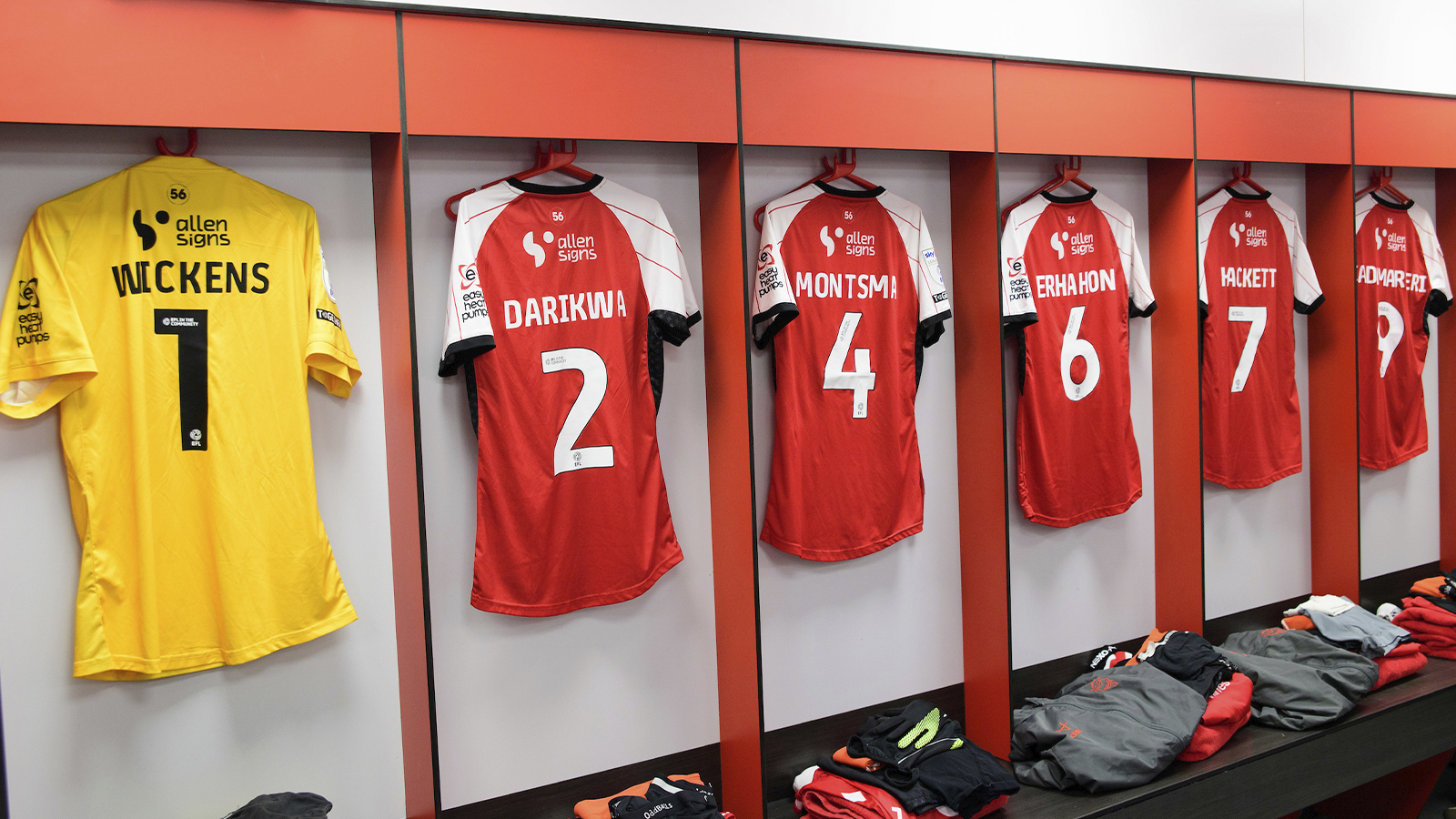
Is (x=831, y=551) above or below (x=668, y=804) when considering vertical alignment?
above

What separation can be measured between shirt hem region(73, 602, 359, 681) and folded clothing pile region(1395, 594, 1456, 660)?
11.5 feet

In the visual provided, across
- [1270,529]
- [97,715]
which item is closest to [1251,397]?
[1270,529]

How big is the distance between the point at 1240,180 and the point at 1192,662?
1.66 meters

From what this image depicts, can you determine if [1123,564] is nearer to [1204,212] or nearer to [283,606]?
[1204,212]

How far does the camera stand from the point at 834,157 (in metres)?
2.52

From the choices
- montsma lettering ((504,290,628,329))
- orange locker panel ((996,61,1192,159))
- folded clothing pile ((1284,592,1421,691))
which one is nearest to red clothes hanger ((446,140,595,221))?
montsma lettering ((504,290,628,329))

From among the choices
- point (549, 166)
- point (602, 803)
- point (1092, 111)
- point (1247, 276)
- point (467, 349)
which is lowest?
point (602, 803)

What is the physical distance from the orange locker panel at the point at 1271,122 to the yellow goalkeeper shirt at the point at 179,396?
2658 millimetres

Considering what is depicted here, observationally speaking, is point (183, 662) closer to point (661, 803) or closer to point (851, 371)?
point (661, 803)

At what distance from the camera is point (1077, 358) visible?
Result: 2.77 m

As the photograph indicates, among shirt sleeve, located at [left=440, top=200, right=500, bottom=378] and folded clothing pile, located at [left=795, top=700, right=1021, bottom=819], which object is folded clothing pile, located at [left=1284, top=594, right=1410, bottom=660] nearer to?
folded clothing pile, located at [left=795, top=700, right=1021, bottom=819]

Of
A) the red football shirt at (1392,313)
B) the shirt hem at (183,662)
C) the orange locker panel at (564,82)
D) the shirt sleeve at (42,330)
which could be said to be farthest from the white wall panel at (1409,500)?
the shirt sleeve at (42,330)

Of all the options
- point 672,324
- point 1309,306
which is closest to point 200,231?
point 672,324

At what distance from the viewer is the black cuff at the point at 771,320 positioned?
2254 mm
